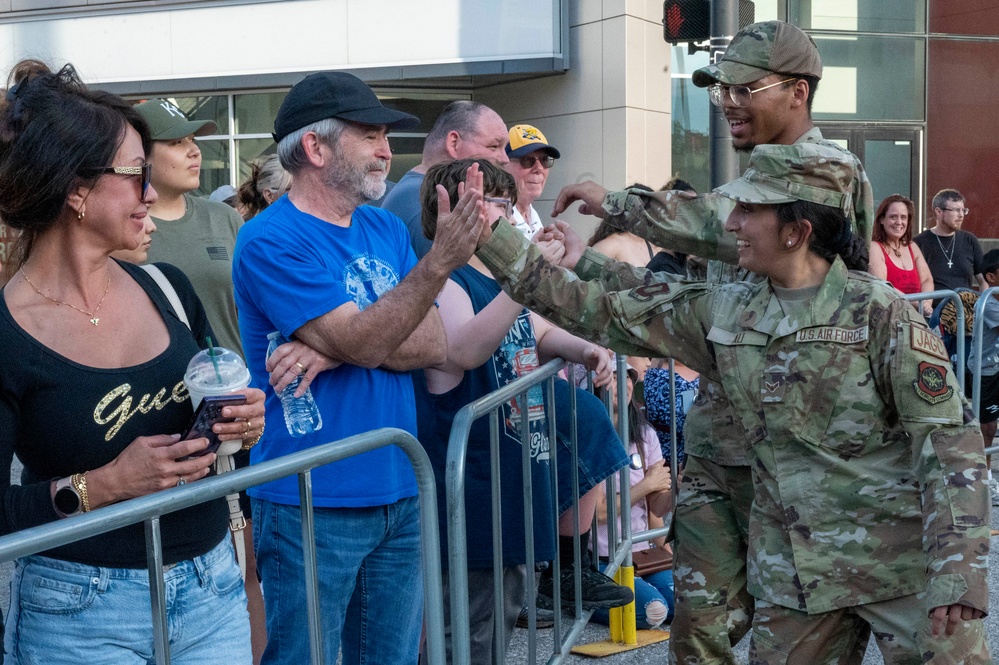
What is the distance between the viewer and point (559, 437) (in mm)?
4043

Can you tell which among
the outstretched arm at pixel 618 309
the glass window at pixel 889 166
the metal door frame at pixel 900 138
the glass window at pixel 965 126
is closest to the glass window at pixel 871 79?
the metal door frame at pixel 900 138

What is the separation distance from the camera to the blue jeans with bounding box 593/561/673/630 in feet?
16.5

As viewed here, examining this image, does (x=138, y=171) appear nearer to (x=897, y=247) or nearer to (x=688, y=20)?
(x=688, y=20)

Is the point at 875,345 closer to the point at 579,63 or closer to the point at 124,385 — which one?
the point at 124,385

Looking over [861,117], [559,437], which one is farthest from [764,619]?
[861,117]

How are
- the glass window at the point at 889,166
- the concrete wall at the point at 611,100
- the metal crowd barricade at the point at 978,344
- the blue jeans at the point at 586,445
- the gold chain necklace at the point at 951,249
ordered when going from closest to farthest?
the blue jeans at the point at 586,445 < the metal crowd barricade at the point at 978,344 < the gold chain necklace at the point at 951,249 < the concrete wall at the point at 611,100 < the glass window at the point at 889,166

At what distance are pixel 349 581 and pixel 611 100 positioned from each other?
11.1 meters

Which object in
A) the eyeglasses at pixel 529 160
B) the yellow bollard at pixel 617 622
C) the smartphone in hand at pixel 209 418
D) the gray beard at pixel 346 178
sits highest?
the eyeglasses at pixel 529 160

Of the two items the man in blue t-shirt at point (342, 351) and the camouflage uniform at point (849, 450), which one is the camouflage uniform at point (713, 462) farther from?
the man in blue t-shirt at point (342, 351)

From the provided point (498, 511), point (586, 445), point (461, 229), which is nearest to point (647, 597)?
point (586, 445)

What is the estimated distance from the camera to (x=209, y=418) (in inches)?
86.0

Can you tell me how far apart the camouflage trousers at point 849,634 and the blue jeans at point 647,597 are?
206 centimetres

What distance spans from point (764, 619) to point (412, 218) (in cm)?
192

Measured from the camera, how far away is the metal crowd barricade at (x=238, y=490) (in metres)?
1.67
